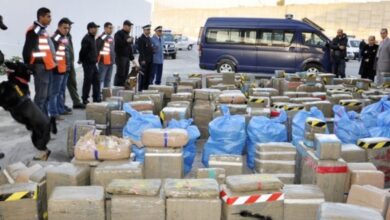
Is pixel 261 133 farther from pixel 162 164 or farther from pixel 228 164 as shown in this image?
pixel 162 164

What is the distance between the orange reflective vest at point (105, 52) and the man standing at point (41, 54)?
9.12 ft

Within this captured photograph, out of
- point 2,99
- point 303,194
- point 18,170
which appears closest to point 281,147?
point 303,194

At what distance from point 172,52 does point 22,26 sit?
1350cm

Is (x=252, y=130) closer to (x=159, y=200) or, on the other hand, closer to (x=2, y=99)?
(x=159, y=200)

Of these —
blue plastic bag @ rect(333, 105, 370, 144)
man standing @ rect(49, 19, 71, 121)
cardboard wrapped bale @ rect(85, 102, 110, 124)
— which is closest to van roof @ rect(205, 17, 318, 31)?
man standing @ rect(49, 19, 71, 121)

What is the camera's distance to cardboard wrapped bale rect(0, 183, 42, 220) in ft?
12.3

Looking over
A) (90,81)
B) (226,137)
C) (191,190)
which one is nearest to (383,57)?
(90,81)

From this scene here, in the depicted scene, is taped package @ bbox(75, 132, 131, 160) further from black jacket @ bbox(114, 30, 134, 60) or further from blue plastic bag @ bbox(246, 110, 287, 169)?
black jacket @ bbox(114, 30, 134, 60)

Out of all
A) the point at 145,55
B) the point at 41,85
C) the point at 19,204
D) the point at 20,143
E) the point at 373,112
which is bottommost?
the point at 20,143

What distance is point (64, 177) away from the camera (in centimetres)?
425

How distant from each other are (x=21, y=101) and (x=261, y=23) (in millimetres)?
10932

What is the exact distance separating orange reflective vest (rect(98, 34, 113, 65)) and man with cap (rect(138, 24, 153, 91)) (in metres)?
1.38

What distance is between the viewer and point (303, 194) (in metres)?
3.96

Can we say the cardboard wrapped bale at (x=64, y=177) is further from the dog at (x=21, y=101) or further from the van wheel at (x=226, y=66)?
the van wheel at (x=226, y=66)
